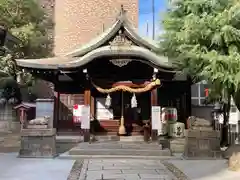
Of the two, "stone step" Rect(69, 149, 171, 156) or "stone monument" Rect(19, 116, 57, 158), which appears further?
"stone step" Rect(69, 149, 171, 156)

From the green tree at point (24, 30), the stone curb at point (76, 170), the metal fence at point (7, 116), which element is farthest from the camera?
the metal fence at point (7, 116)

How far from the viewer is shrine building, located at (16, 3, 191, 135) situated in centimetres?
1633

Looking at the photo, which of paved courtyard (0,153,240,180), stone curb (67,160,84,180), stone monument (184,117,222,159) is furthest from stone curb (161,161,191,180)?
stone curb (67,160,84,180)

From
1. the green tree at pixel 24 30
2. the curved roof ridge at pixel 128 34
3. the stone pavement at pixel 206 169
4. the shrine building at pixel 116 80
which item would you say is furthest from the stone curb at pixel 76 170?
the green tree at pixel 24 30

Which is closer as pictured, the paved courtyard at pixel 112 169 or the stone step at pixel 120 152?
the paved courtyard at pixel 112 169

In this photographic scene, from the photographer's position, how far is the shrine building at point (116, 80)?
16.3m

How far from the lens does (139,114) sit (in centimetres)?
1898

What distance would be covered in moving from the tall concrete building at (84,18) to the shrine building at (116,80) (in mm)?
14380

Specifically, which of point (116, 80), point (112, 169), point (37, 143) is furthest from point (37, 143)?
point (116, 80)

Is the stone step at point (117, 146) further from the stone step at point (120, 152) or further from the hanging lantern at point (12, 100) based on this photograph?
the hanging lantern at point (12, 100)

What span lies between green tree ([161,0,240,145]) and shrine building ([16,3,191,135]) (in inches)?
159

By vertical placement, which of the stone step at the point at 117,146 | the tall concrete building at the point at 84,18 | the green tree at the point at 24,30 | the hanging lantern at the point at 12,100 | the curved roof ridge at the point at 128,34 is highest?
the tall concrete building at the point at 84,18

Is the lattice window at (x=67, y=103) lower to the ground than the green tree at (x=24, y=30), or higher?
lower

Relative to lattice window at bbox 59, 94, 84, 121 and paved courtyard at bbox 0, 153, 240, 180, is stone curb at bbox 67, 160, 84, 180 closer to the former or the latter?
paved courtyard at bbox 0, 153, 240, 180
